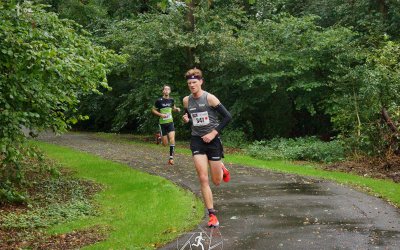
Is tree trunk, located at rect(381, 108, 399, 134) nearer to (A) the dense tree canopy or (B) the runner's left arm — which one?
(A) the dense tree canopy

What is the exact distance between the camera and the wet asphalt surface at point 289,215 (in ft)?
21.8

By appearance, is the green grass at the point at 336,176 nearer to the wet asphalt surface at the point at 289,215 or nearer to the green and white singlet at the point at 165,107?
the wet asphalt surface at the point at 289,215

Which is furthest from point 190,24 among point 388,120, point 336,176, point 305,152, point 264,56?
point 336,176

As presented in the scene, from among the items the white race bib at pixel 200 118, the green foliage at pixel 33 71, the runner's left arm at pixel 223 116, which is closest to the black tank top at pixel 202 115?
the white race bib at pixel 200 118

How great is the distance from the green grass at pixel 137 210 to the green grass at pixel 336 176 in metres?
3.76

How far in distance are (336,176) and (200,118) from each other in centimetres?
668

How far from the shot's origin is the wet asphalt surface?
21.8 feet

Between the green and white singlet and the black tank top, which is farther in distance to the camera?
the green and white singlet

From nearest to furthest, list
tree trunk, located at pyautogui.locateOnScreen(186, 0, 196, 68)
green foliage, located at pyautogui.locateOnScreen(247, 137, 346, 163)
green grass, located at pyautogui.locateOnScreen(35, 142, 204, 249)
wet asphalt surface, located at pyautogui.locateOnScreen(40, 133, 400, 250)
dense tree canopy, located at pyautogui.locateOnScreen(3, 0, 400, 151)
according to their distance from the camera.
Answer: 1. wet asphalt surface, located at pyautogui.locateOnScreen(40, 133, 400, 250)
2. green grass, located at pyautogui.locateOnScreen(35, 142, 204, 249)
3. green foliage, located at pyautogui.locateOnScreen(247, 137, 346, 163)
4. dense tree canopy, located at pyautogui.locateOnScreen(3, 0, 400, 151)
5. tree trunk, located at pyautogui.locateOnScreen(186, 0, 196, 68)

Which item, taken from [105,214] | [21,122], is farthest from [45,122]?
[105,214]

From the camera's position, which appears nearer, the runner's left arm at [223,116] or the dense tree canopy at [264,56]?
the runner's left arm at [223,116]

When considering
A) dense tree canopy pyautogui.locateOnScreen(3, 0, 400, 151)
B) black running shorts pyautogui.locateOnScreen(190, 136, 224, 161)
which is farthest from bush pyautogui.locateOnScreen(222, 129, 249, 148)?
black running shorts pyautogui.locateOnScreen(190, 136, 224, 161)

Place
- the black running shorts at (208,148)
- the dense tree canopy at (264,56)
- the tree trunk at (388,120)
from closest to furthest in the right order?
the black running shorts at (208,148)
the tree trunk at (388,120)
the dense tree canopy at (264,56)

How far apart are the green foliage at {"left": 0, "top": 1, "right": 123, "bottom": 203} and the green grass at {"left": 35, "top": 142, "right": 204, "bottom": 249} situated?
1.77 meters
